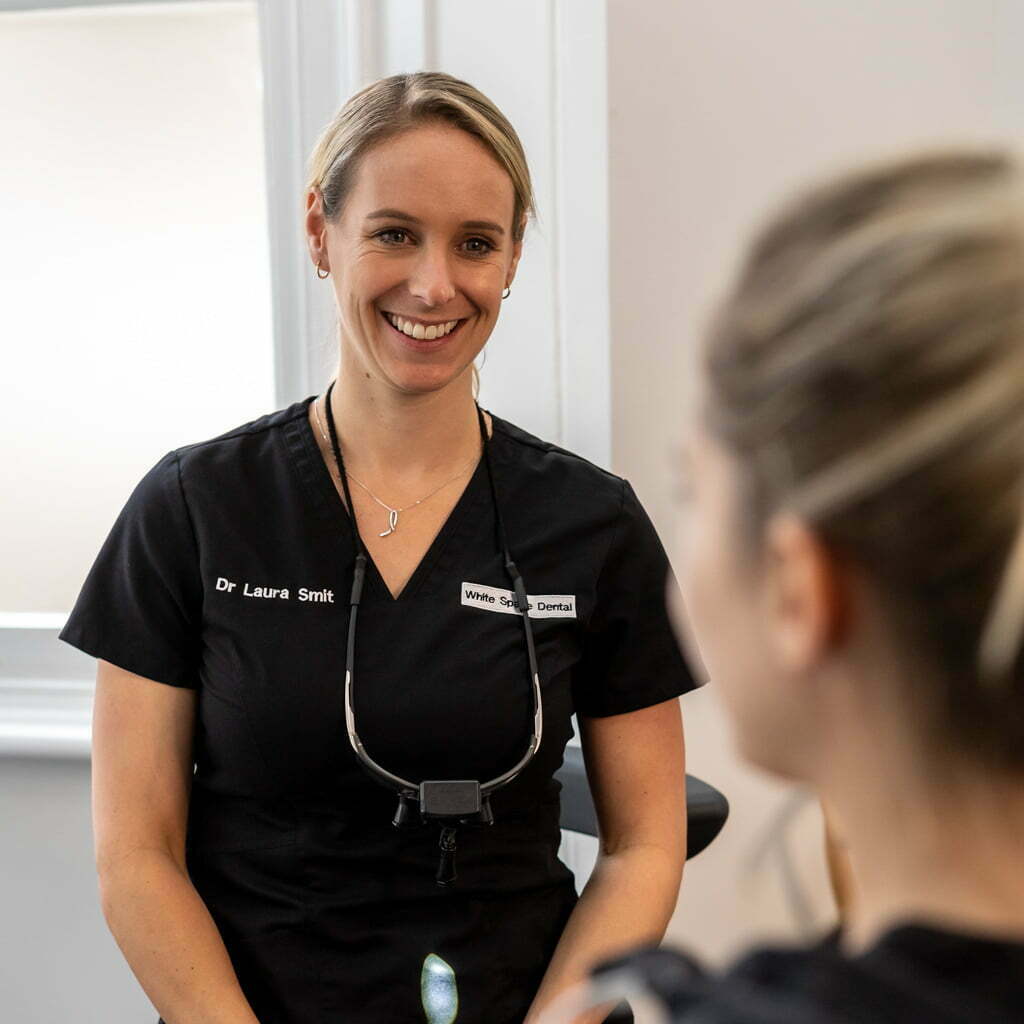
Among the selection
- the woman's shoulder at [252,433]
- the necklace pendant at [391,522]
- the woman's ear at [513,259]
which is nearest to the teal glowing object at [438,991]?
the necklace pendant at [391,522]

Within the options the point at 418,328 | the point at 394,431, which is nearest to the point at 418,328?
the point at 418,328

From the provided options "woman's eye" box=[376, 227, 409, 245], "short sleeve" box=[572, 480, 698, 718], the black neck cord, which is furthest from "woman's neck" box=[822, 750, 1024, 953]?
"woman's eye" box=[376, 227, 409, 245]

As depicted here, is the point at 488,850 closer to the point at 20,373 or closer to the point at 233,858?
the point at 233,858

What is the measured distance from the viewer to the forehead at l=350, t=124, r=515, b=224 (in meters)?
1.33

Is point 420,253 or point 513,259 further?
point 513,259

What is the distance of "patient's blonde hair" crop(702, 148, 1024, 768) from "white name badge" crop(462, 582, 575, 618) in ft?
2.58

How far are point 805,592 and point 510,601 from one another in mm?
805

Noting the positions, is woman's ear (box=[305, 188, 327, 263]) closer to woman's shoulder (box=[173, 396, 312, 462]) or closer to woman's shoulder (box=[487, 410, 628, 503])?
woman's shoulder (box=[173, 396, 312, 462])

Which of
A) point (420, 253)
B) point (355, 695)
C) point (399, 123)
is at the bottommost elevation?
point (355, 695)

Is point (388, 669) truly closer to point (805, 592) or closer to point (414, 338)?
point (414, 338)

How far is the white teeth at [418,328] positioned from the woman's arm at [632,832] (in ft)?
1.42

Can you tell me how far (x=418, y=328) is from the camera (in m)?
1.38

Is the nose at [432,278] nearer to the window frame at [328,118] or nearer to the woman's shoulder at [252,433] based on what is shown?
the woman's shoulder at [252,433]

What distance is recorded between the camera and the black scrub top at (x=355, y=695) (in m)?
1.27
